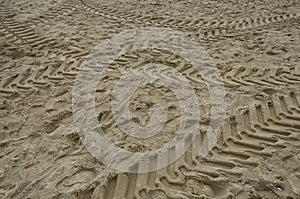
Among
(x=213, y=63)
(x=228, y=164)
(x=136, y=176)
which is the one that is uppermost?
(x=213, y=63)

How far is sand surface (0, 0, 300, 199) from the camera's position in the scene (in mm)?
2047

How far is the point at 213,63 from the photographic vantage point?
364cm

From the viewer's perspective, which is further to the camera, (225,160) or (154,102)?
(154,102)

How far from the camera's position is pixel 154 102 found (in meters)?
2.93

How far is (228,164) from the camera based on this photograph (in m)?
2.19

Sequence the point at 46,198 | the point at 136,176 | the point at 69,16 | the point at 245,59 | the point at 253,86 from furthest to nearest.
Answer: the point at 69,16, the point at 245,59, the point at 253,86, the point at 136,176, the point at 46,198

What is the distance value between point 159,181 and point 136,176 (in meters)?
0.18

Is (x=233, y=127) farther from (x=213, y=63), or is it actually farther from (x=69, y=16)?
(x=69, y=16)

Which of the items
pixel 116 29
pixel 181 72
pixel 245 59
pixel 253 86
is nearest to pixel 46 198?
pixel 181 72

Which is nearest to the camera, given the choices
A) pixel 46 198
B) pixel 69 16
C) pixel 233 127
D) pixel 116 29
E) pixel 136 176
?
pixel 46 198

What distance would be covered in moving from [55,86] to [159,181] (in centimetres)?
182

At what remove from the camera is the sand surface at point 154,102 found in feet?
6.72

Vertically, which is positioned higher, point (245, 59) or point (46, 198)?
point (245, 59)

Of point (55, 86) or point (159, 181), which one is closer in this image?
point (159, 181)
